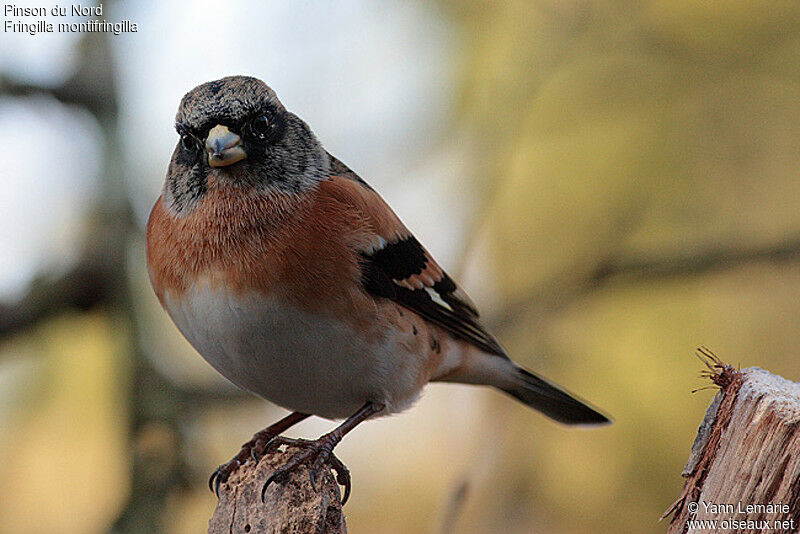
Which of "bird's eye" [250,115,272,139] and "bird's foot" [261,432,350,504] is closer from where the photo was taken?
"bird's foot" [261,432,350,504]

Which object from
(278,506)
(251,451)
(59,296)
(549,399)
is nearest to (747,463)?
(278,506)

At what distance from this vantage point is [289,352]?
252 centimetres

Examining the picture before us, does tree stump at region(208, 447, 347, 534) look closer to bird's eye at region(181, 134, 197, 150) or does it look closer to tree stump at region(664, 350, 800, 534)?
tree stump at region(664, 350, 800, 534)

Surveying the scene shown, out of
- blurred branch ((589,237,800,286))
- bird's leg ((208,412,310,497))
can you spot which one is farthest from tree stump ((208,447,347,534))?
blurred branch ((589,237,800,286))

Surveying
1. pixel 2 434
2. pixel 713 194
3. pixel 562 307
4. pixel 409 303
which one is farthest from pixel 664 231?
pixel 2 434

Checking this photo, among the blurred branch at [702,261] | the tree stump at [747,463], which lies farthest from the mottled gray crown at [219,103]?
the blurred branch at [702,261]

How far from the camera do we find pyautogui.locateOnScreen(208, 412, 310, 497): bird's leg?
2682 millimetres

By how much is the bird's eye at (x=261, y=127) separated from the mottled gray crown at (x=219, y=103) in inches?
1.4

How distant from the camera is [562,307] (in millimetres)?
4293

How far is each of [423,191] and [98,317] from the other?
185cm

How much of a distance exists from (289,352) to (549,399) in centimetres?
154

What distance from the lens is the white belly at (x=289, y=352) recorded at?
2.47 meters

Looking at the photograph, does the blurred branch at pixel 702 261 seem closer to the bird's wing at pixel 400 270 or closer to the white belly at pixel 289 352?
the bird's wing at pixel 400 270

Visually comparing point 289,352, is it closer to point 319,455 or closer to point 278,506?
point 319,455
